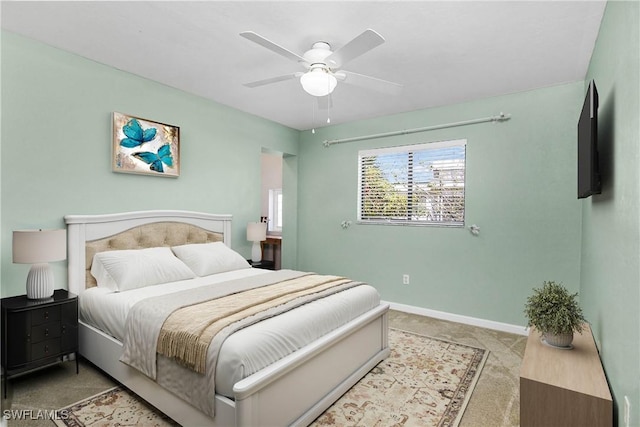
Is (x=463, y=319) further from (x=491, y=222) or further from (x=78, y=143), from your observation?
(x=78, y=143)

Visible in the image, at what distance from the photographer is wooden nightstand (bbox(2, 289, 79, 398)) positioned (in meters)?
2.21

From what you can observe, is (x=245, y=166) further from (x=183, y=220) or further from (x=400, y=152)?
(x=400, y=152)

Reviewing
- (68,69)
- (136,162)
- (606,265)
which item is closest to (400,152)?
(606,265)

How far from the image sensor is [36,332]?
2.29 m

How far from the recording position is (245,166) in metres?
4.34

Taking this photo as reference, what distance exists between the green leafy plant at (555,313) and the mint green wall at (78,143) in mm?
3264

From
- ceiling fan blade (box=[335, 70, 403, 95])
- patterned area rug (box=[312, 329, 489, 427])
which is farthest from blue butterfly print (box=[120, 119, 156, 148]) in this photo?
patterned area rug (box=[312, 329, 489, 427])

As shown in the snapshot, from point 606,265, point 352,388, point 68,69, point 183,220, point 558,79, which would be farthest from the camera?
point 183,220

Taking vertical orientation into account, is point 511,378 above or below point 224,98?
below

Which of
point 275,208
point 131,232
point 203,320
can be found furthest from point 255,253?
point 203,320

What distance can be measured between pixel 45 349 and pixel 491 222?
4047mm

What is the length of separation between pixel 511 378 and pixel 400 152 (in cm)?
269

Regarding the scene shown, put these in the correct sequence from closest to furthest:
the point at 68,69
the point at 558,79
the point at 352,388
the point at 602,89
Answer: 1. the point at 602,89
2. the point at 352,388
3. the point at 68,69
4. the point at 558,79

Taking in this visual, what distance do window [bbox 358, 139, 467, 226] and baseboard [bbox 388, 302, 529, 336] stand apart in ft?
3.42
